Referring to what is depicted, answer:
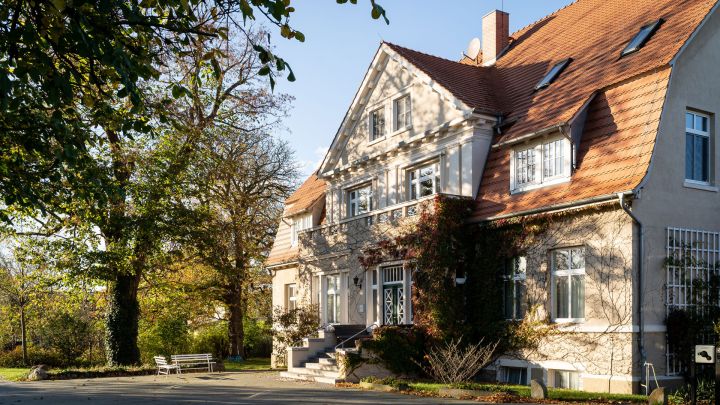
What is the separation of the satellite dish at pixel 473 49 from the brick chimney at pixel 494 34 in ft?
4.14

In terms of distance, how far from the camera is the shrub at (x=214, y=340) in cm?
3769

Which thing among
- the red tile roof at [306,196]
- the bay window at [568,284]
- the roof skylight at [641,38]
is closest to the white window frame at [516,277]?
the bay window at [568,284]

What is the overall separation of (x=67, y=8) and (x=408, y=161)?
55.0 feet

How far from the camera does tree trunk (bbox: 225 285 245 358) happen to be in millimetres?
36594

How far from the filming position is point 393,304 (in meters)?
23.9

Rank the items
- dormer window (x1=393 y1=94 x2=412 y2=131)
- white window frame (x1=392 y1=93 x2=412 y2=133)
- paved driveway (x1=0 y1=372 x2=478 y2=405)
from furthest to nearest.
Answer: dormer window (x1=393 y1=94 x2=412 y2=131) → white window frame (x1=392 y1=93 x2=412 y2=133) → paved driveway (x1=0 y1=372 x2=478 y2=405)

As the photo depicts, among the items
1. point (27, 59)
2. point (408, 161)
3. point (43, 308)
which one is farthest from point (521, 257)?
point (43, 308)

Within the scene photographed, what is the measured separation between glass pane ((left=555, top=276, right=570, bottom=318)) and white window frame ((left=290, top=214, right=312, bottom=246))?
15352mm

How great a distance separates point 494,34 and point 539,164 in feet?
31.4

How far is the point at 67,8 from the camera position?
27.5 feet

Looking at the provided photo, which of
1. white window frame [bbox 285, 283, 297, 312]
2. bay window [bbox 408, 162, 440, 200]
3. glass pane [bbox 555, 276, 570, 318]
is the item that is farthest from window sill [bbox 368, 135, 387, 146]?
white window frame [bbox 285, 283, 297, 312]

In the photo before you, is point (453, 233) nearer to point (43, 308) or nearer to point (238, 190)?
point (238, 190)

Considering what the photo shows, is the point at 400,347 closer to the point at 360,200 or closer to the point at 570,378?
the point at 570,378

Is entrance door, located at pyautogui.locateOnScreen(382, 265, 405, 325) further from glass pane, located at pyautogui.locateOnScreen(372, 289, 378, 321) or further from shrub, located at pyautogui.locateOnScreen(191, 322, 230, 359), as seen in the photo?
shrub, located at pyautogui.locateOnScreen(191, 322, 230, 359)
